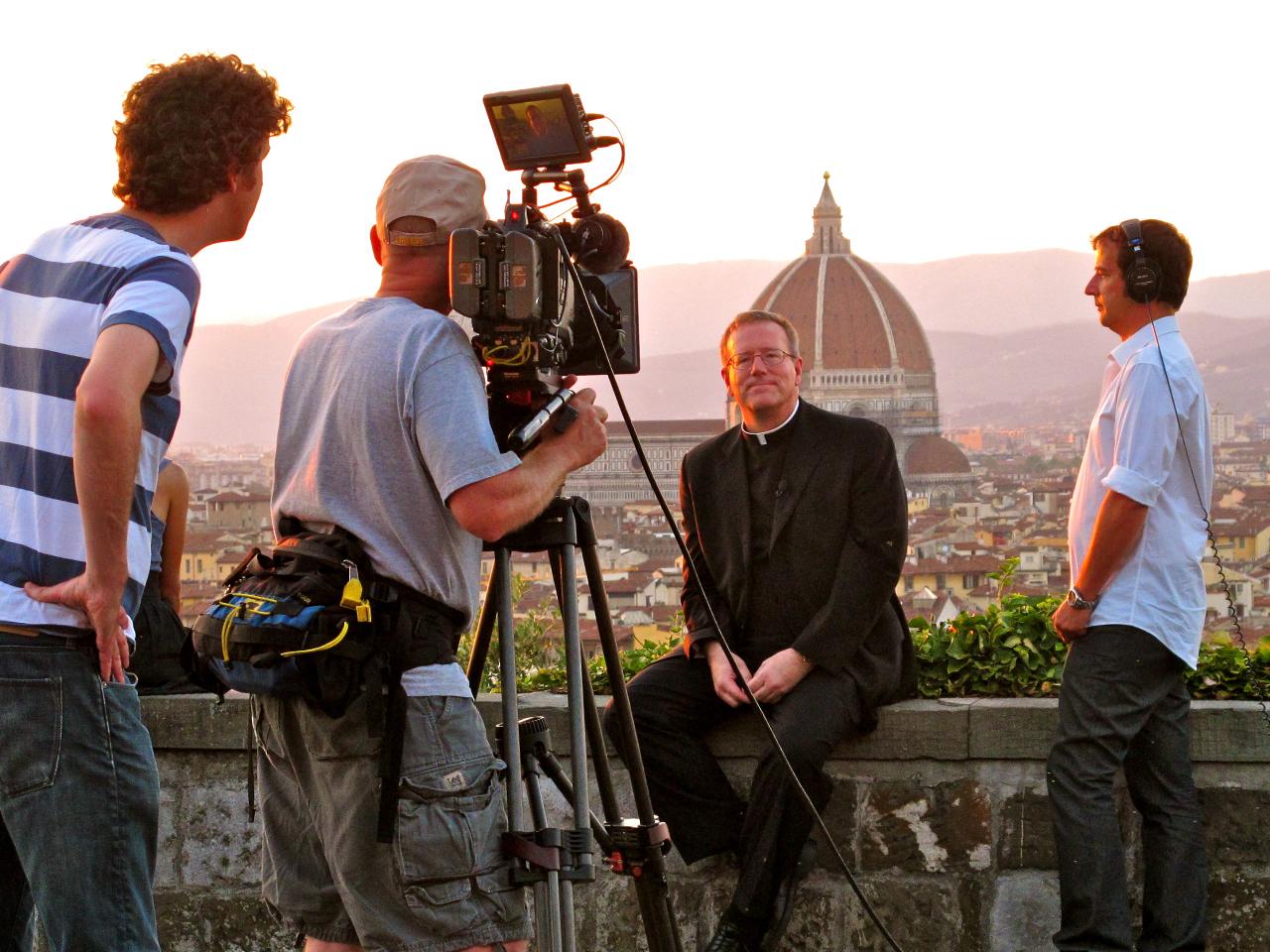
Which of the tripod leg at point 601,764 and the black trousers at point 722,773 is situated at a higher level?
the tripod leg at point 601,764

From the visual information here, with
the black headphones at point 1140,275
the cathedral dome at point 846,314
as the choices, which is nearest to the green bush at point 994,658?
the black headphones at point 1140,275

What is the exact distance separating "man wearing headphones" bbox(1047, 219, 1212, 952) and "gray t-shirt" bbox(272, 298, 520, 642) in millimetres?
1715

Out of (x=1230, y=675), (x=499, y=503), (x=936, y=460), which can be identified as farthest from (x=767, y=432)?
(x=936, y=460)

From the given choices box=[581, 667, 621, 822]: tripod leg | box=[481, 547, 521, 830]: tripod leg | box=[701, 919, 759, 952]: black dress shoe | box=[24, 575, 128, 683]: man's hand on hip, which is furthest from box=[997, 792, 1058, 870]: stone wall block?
box=[24, 575, 128, 683]: man's hand on hip

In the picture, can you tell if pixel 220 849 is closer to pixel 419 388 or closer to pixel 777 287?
pixel 419 388

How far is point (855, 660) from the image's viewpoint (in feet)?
12.3

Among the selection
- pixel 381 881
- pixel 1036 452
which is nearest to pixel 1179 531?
pixel 381 881

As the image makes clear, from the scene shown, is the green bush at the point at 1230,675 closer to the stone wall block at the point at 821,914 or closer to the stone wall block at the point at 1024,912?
the stone wall block at the point at 1024,912

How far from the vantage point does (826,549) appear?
3.87 m

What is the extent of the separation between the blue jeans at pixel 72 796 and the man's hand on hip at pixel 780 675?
1767 mm

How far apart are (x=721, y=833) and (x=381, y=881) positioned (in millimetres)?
1597

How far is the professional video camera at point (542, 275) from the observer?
2.26 metres

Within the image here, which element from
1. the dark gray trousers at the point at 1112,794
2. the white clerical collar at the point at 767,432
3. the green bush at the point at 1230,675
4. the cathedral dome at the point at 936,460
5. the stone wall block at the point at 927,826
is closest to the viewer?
the dark gray trousers at the point at 1112,794

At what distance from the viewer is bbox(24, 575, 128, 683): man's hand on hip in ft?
7.11
